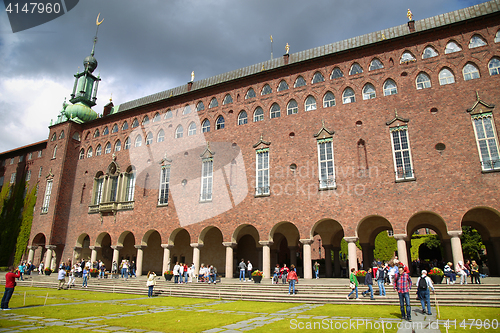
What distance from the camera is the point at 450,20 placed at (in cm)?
2219

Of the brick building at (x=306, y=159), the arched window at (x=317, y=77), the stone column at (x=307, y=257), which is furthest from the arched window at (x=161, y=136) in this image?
the stone column at (x=307, y=257)

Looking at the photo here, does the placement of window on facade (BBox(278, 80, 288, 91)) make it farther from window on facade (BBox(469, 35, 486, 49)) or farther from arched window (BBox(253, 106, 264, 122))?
window on facade (BBox(469, 35, 486, 49))

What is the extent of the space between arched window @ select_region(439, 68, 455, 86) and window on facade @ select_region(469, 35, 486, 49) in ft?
6.46

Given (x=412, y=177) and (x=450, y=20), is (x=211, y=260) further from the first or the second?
(x=450, y=20)

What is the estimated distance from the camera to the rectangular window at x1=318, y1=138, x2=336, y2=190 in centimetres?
2234

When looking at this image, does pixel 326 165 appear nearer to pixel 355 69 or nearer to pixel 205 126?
pixel 355 69

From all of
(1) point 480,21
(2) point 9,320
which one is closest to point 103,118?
(2) point 9,320

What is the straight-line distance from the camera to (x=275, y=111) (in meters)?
25.9

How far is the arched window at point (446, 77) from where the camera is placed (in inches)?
829

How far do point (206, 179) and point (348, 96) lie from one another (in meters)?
12.5

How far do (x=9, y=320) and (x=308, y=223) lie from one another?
54.0 feet

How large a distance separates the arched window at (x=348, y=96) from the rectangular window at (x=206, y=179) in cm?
1123

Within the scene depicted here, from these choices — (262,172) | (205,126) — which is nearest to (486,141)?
(262,172)

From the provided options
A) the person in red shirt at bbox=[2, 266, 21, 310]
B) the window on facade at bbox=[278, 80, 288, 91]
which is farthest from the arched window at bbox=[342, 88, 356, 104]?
the person in red shirt at bbox=[2, 266, 21, 310]
